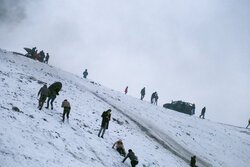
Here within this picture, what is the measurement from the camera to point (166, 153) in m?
16.8

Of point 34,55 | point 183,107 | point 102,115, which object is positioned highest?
point 34,55

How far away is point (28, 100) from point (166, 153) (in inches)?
454

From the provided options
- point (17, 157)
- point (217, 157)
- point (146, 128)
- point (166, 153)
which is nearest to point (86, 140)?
point (17, 157)

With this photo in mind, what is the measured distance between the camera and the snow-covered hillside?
8756 millimetres

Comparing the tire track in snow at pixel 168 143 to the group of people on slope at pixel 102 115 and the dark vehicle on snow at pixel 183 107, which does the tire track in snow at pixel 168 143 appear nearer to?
the group of people on slope at pixel 102 115

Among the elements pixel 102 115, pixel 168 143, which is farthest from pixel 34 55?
pixel 168 143

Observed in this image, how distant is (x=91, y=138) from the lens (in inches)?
511

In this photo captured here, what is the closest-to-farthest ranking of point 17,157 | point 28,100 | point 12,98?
point 17,157, point 12,98, point 28,100

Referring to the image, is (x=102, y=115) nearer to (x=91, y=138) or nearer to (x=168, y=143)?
(x=91, y=138)

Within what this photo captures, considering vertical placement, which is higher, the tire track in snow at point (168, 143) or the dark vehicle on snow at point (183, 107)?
the dark vehicle on snow at point (183, 107)

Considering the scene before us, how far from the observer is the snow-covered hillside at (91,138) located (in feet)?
28.7

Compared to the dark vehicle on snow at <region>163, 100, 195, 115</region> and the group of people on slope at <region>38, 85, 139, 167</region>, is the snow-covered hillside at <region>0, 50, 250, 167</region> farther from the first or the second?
the dark vehicle on snow at <region>163, 100, 195, 115</region>

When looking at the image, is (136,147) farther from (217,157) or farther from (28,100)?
(217,157)

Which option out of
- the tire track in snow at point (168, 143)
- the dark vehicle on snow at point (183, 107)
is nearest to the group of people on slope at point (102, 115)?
the tire track in snow at point (168, 143)
